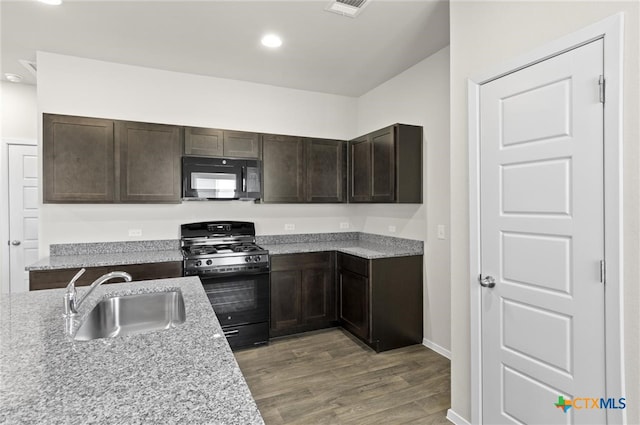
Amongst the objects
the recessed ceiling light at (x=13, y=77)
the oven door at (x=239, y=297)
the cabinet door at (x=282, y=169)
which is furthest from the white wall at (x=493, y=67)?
the recessed ceiling light at (x=13, y=77)

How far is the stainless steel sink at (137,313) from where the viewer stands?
1686 mm

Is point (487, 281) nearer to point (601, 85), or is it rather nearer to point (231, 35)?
Answer: point (601, 85)

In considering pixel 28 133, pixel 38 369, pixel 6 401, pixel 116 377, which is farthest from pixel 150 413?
pixel 28 133

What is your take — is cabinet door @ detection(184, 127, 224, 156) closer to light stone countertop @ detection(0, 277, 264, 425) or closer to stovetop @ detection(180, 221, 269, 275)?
stovetop @ detection(180, 221, 269, 275)

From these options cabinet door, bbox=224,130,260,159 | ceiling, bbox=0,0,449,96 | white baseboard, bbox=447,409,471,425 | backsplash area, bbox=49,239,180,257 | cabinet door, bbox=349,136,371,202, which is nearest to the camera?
white baseboard, bbox=447,409,471,425

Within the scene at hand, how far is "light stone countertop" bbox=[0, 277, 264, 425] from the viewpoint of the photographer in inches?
30.9

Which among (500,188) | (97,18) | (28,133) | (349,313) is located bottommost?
(349,313)

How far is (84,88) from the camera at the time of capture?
3369 millimetres

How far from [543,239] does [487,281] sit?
1.36 ft

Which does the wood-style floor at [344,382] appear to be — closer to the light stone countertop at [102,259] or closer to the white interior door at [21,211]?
the light stone countertop at [102,259]

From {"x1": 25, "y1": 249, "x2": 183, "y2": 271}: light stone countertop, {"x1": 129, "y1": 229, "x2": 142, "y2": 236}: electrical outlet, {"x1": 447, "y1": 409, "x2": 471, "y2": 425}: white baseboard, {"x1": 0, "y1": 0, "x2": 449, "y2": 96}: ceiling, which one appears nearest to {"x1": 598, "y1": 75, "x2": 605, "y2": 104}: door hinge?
{"x1": 0, "y1": 0, "x2": 449, "y2": 96}: ceiling

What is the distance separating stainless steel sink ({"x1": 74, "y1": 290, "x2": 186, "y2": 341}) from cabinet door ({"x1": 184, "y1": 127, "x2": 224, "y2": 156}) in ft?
6.71

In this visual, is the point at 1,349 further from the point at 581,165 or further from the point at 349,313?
the point at 349,313

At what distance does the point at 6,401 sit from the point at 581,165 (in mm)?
2162
